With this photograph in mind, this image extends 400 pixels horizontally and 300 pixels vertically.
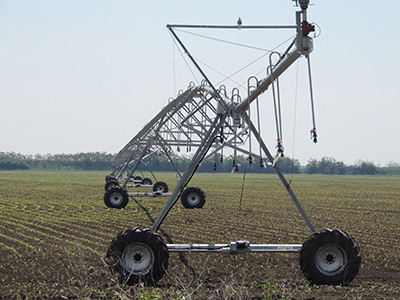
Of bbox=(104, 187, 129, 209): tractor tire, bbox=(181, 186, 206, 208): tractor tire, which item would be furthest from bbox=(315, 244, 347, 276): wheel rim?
bbox=(104, 187, 129, 209): tractor tire

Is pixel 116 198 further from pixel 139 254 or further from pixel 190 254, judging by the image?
pixel 139 254

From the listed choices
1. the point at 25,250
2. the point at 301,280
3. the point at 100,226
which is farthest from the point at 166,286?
the point at 100,226

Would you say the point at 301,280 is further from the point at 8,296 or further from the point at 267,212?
the point at 267,212

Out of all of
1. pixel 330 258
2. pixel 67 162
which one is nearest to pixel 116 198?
pixel 330 258

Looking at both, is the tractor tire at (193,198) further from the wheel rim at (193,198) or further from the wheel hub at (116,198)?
the wheel hub at (116,198)

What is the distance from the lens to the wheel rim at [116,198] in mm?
18675

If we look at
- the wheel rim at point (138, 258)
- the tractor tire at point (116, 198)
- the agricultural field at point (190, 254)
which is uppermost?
the tractor tire at point (116, 198)

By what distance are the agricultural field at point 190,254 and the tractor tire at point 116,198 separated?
0.41m

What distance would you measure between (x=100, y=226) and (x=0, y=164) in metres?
102

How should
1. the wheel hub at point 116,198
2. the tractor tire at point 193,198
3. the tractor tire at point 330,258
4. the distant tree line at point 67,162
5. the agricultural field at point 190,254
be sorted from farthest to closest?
the distant tree line at point 67,162, the wheel hub at point 116,198, the tractor tire at point 193,198, the tractor tire at point 330,258, the agricultural field at point 190,254

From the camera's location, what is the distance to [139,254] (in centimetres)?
743

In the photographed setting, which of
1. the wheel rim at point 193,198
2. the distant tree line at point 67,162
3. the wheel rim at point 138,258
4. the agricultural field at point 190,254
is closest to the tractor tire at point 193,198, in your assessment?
the wheel rim at point 193,198

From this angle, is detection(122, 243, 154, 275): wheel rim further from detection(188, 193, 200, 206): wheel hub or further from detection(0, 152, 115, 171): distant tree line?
detection(0, 152, 115, 171): distant tree line

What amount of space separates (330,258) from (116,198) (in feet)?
40.1
